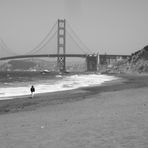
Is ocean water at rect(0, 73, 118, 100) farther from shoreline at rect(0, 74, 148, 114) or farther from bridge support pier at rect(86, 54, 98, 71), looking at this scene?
bridge support pier at rect(86, 54, 98, 71)

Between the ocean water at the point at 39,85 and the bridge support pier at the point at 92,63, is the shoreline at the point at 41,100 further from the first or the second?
the bridge support pier at the point at 92,63

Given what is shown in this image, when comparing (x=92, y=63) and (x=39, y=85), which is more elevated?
(x=92, y=63)

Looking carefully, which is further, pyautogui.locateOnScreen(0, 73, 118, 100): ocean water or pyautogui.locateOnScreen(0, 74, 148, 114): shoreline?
pyautogui.locateOnScreen(0, 73, 118, 100): ocean water

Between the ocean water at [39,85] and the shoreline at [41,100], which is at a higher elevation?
the shoreline at [41,100]

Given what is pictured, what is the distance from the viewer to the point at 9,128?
6.84m

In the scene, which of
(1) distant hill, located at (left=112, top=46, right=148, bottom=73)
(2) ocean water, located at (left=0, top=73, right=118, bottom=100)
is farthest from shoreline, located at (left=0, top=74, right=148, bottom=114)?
(1) distant hill, located at (left=112, top=46, right=148, bottom=73)

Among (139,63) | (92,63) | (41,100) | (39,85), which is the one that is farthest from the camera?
(92,63)

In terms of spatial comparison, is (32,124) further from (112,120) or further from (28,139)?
(112,120)

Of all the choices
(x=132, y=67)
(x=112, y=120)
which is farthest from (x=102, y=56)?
(x=112, y=120)

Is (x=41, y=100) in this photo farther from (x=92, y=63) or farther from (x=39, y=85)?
(x=92, y=63)

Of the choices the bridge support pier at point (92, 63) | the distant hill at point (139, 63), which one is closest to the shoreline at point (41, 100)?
the distant hill at point (139, 63)

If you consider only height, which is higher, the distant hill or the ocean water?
the distant hill

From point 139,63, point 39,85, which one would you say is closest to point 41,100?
point 39,85

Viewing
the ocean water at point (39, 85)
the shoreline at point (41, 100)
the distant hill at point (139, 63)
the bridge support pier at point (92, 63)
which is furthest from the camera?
the bridge support pier at point (92, 63)
